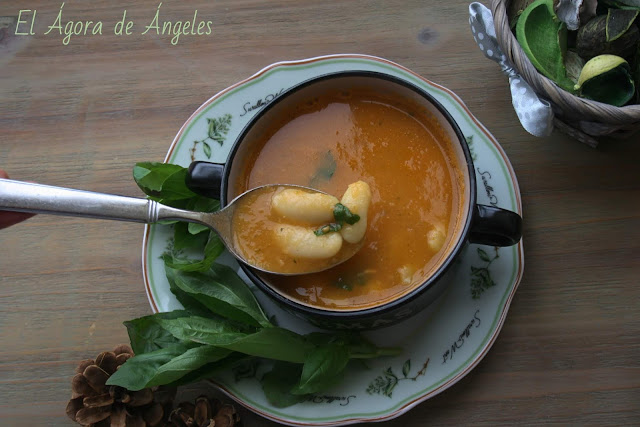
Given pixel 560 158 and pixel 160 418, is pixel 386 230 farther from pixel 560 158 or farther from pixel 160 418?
pixel 160 418

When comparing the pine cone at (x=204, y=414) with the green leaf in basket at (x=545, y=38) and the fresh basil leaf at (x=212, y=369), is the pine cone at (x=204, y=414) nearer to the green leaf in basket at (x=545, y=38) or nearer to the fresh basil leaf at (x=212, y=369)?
the fresh basil leaf at (x=212, y=369)

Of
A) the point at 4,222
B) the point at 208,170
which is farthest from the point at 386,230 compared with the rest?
the point at 4,222

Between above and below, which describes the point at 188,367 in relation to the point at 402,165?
below

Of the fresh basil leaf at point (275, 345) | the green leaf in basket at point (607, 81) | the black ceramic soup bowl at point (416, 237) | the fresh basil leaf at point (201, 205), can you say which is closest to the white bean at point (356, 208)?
the black ceramic soup bowl at point (416, 237)

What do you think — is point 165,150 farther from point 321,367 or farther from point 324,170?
point 321,367

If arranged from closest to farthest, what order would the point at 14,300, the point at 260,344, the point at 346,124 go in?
the point at 260,344 < the point at 346,124 < the point at 14,300

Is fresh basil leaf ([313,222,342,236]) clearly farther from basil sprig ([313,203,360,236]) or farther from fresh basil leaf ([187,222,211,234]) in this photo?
fresh basil leaf ([187,222,211,234])

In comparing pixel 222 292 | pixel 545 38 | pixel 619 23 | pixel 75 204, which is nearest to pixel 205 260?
pixel 222 292
